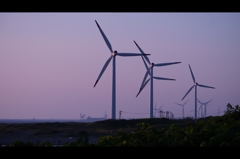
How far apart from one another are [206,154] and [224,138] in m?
3.95

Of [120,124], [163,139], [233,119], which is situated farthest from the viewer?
[120,124]

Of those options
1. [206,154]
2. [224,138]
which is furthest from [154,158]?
[224,138]

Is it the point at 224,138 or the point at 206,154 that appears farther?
the point at 224,138

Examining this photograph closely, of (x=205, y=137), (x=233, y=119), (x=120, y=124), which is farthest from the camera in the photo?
(x=120, y=124)

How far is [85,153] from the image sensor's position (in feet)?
18.5

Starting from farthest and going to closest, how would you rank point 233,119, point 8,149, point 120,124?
1. point 120,124
2. point 233,119
3. point 8,149
